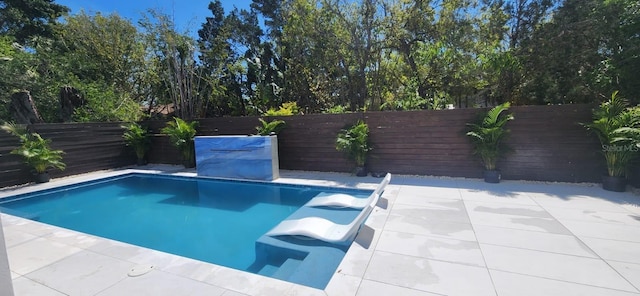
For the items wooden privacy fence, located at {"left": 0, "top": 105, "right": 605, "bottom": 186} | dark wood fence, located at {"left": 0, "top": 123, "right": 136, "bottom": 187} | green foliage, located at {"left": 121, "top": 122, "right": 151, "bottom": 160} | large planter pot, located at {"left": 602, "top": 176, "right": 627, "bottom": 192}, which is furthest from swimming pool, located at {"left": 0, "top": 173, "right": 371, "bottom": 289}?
large planter pot, located at {"left": 602, "top": 176, "right": 627, "bottom": 192}

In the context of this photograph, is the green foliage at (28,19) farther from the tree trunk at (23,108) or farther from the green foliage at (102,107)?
the tree trunk at (23,108)

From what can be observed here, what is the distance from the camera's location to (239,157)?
7.18 m

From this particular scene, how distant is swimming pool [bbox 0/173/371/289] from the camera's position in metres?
3.25

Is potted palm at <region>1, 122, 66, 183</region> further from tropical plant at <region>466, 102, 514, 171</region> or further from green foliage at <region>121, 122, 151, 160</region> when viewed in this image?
tropical plant at <region>466, 102, 514, 171</region>

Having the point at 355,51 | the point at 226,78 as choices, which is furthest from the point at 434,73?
the point at 226,78

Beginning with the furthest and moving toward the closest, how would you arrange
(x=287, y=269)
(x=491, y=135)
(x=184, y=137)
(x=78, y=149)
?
(x=184, y=137)
(x=78, y=149)
(x=491, y=135)
(x=287, y=269)

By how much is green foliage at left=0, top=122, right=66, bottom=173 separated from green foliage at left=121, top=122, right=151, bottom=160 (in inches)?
89.5

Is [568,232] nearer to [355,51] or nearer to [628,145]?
[628,145]

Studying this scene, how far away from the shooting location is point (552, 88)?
26.0 ft

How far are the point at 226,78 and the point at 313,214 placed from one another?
1299 centimetres

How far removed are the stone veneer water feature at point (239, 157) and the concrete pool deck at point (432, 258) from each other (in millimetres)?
3584

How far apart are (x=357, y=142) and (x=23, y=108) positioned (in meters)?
10.5

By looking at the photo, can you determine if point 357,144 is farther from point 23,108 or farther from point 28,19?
point 28,19

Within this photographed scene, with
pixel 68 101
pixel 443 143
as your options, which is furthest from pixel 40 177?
pixel 443 143
